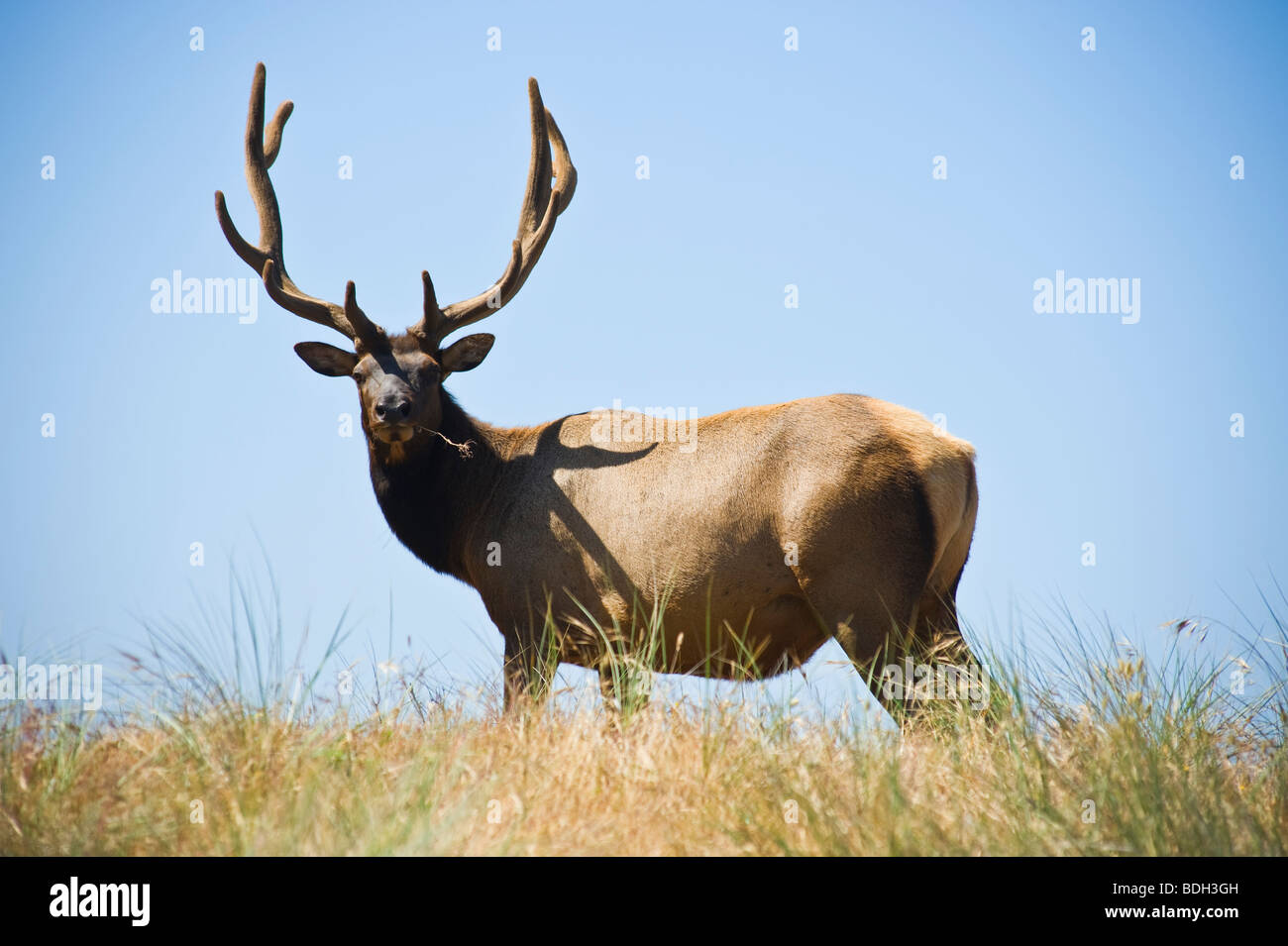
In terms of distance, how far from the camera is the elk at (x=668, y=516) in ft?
20.1

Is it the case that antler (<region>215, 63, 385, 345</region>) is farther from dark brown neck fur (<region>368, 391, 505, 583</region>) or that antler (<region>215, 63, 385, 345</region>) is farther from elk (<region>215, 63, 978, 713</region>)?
dark brown neck fur (<region>368, 391, 505, 583</region>)

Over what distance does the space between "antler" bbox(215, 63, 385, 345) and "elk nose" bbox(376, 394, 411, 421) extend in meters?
0.72

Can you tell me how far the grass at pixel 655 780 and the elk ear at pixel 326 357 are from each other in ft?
10.3

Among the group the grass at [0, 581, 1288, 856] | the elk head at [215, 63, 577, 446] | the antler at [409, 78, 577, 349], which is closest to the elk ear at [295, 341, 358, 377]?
the elk head at [215, 63, 577, 446]

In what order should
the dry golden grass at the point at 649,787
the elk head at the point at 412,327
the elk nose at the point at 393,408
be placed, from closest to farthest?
1. the dry golden grass at the point at 649,787
2. the elk nose at the point at 393,408
3. the elk head at the point at 412,327

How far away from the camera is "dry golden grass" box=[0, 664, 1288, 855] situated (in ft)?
12.1

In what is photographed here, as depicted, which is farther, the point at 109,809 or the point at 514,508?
the point at 514,508

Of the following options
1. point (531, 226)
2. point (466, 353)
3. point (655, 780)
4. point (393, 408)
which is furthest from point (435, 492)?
point (655, 780)

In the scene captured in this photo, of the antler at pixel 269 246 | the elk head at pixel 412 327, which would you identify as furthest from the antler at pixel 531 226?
the antler at pixel 269 246

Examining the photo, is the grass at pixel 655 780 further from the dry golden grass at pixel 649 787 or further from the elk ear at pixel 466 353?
the elk ear at pixel 466 353
